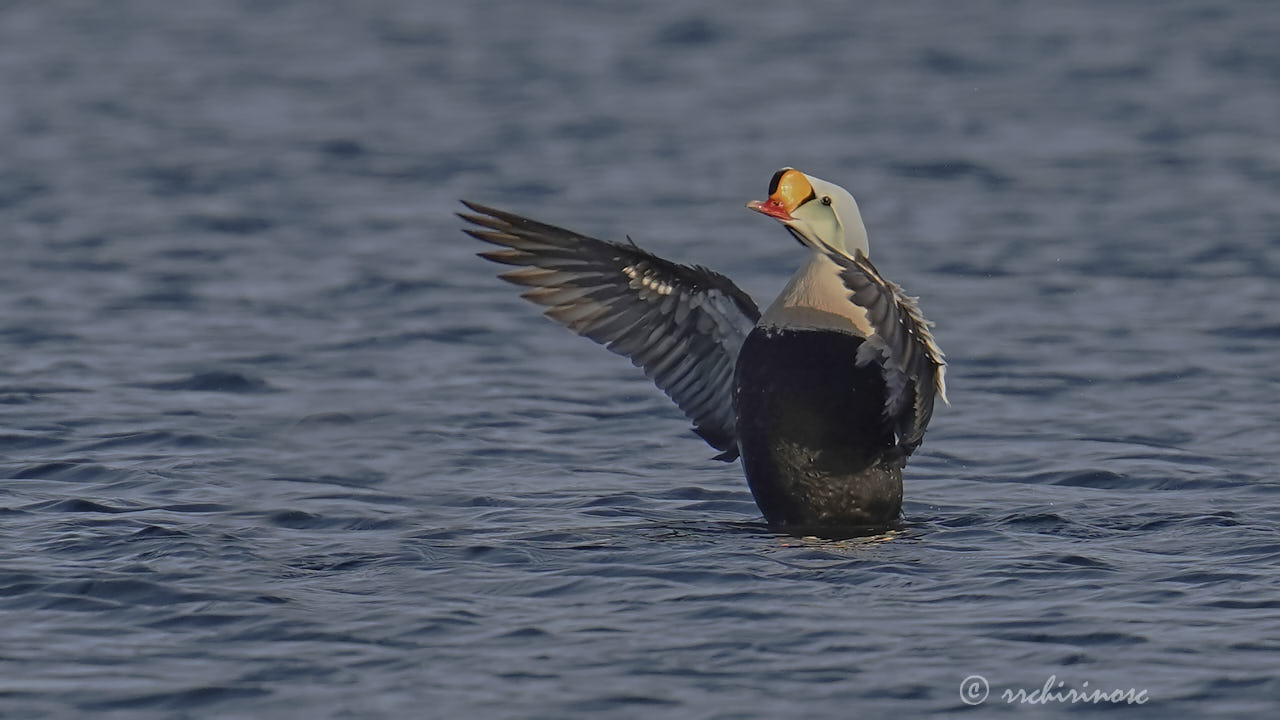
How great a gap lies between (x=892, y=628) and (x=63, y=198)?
1059 cm

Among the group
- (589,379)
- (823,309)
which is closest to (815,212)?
(823,309)

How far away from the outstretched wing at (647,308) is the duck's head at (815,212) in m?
0.55

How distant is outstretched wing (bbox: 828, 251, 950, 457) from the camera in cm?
681

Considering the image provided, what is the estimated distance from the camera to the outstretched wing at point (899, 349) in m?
6.81

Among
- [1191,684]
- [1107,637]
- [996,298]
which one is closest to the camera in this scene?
[1191,684]

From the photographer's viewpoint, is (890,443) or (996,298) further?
(996,298)

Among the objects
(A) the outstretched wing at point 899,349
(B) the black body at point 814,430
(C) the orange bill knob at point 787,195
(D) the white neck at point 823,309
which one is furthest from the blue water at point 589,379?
(C) the orange bill knob at point 787,195

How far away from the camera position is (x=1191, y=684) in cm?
602

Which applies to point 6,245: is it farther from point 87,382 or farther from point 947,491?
point 947,491

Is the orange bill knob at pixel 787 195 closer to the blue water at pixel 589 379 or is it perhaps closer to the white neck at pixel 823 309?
the white neck at pixel 823 309

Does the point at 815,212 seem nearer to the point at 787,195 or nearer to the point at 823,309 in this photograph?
the point at 787,195

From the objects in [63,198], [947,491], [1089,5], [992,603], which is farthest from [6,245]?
[1089,5]

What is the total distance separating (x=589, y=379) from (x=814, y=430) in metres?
3.62

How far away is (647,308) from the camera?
822cm
